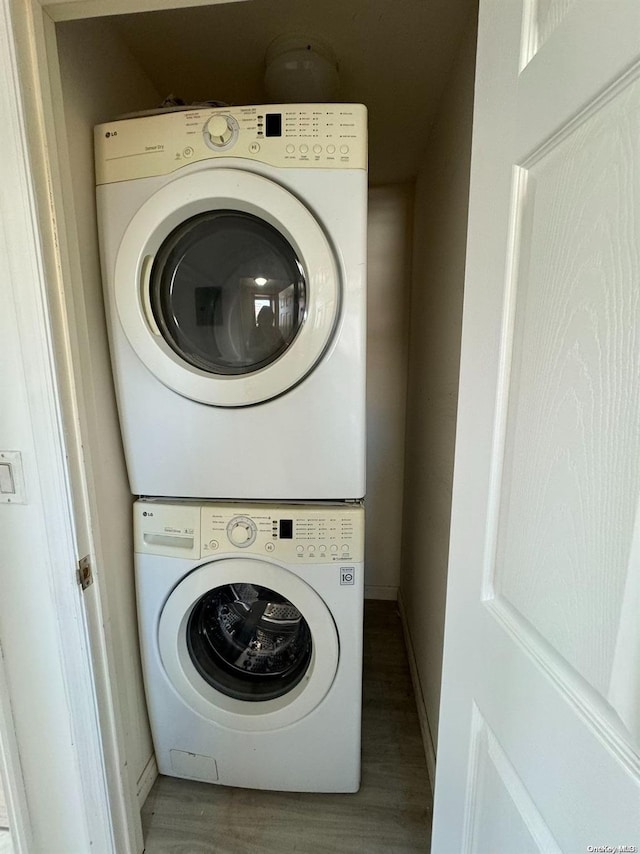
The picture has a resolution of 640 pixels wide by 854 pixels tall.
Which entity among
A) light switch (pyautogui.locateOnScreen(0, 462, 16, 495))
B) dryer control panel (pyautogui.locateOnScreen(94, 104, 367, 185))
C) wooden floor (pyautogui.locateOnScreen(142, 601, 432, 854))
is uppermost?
dryer control panel (pyautogui.locateOnScreen(94, 104, 367, 185))

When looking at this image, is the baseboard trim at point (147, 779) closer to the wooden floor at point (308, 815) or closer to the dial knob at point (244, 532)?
the wooden floor at point (308, 815)

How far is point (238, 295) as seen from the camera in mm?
1012

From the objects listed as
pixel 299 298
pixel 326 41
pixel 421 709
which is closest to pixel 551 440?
pixel 299 298

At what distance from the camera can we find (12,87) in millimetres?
683

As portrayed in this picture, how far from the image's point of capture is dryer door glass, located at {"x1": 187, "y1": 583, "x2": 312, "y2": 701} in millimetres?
1167

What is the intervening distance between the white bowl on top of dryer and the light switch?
277 mm

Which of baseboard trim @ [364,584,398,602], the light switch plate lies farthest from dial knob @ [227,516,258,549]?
baseboard trim @ [364,584,398,602]

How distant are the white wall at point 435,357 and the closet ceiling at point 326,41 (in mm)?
77

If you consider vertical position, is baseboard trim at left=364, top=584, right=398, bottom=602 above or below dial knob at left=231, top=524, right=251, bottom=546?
below

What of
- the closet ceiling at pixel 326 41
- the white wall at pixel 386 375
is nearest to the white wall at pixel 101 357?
the closet ceiling at pixel 326 41

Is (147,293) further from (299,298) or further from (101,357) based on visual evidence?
(299,298)

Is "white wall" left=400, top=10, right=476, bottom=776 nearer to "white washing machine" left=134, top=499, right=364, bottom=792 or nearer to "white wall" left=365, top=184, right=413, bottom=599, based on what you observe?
"white wall" left=365, top=184, right=413, bottom=599

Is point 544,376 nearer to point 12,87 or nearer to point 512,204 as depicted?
point 512,204

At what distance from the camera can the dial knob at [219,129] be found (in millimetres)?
876
